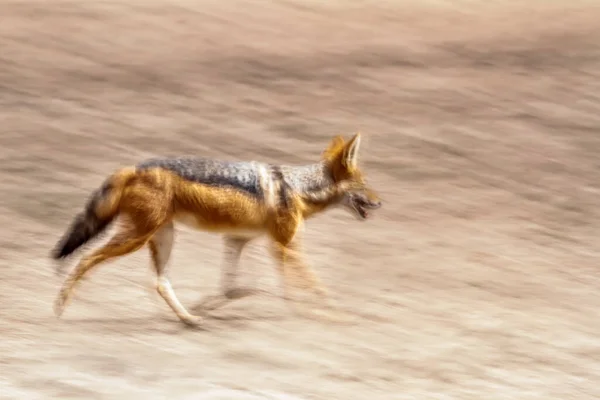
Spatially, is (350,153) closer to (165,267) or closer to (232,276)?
(232,276)

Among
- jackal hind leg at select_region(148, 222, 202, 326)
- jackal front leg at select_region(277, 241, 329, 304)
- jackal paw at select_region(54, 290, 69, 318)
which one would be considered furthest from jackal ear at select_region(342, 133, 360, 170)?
jackal paw at select_region(54, 290, 69, 318)

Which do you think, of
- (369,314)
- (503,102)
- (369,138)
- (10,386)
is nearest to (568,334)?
(369,314)

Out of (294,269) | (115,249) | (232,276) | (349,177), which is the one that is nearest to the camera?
(115,249)

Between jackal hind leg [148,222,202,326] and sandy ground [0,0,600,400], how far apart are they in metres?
0.10

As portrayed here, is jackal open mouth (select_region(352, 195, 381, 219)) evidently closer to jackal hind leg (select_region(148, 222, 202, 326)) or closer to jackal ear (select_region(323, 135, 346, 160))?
jackal ear (select_region(323, 135, 346, 160))

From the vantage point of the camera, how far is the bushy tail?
6.34 m

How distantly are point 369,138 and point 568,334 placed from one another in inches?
170

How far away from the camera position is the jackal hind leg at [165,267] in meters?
6.48

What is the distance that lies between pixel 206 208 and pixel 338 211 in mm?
2866

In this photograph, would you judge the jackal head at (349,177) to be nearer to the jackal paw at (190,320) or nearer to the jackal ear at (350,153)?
the jackal ear at (350,153)

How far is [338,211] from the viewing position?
911 centimetres

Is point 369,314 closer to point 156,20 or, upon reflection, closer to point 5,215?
point 5,215

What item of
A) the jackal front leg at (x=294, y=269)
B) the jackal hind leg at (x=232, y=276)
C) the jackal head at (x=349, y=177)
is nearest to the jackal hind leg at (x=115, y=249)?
the jackal hind leg at (x=232, y=276)

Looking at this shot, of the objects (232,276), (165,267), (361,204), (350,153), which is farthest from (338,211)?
(165,267)
